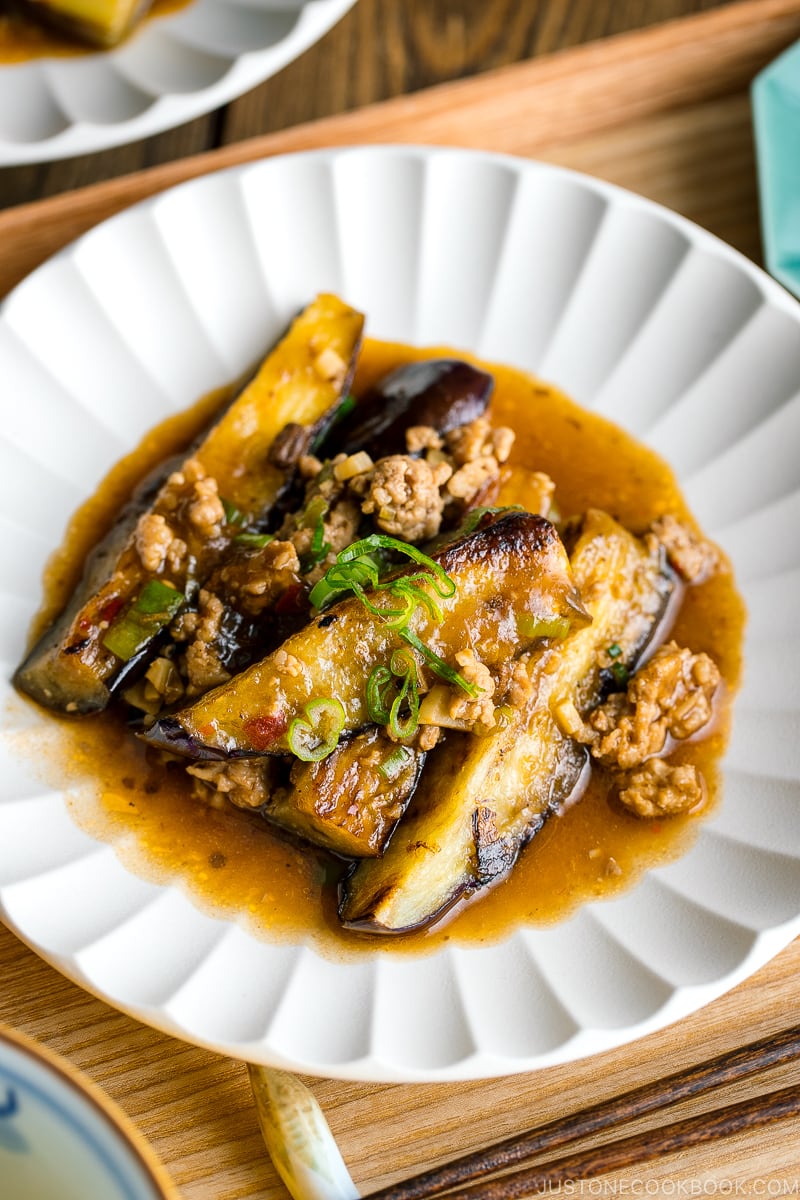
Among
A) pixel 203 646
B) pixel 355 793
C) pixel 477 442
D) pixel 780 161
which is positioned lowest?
pixel 355 793

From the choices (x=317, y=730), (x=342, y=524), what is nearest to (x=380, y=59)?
(x=342, y=524)

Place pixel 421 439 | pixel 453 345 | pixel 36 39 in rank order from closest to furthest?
pixel 421 439 < pixel 453 345 < pixel 36 39

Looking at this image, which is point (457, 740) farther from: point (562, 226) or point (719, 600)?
point (562, 226)

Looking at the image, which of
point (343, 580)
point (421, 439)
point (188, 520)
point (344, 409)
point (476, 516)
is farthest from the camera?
point (344, 409)

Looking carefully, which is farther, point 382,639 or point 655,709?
point 655,709

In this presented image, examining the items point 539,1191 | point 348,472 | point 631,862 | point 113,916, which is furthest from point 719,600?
point 113,916

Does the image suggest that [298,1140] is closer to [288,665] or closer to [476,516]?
[288,665]

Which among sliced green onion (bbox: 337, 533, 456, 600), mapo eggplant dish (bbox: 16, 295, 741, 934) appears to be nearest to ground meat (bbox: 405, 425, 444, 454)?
mapo eggplant dish (bbox: 16, 295, 741, 934)
